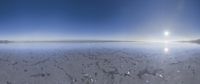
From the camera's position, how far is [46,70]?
→ 386 inches

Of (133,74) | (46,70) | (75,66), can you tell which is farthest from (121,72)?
(46,70)

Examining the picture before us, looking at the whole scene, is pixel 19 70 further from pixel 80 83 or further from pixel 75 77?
pixel 80 83

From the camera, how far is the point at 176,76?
8586 mm

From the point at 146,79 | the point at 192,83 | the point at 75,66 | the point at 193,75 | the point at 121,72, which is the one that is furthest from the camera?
the point at 75,66

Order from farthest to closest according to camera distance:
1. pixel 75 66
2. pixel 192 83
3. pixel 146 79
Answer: pixel 75 66 < pixel 146 79 < pixel 192 83

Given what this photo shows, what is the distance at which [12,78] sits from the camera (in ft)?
27.3

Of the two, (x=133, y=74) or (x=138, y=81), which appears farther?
(x=133, y=74)

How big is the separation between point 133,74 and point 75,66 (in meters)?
3.77

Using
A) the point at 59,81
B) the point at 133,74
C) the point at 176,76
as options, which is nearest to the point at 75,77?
the point at 59,81

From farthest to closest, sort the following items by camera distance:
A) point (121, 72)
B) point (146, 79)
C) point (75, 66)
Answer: point (75, 66), point (121, 72), point (146, 79)

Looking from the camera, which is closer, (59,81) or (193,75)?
(59,81)

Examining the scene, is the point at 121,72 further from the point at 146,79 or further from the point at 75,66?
the point at 75,66

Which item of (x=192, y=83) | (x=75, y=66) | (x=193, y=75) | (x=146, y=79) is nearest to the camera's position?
(x=192, y=83)

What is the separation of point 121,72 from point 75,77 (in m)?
2.43
